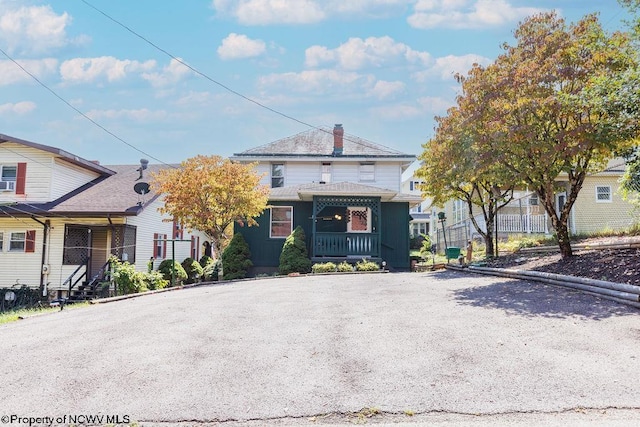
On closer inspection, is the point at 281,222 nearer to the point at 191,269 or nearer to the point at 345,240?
→ the point at 345,240

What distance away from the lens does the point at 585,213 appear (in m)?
22.3

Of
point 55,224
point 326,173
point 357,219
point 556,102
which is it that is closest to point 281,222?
point 357,219

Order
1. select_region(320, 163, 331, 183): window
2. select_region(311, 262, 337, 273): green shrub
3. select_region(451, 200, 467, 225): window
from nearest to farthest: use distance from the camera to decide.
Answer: select_region(311, 262, 337, 273): green shrub
select_region(320, 163, 331, 183): window
select_region(451, 200, 467, 225): window

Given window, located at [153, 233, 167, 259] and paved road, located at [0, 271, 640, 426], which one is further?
window, located at [153, 233, 167, 259]

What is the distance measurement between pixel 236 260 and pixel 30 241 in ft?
28.4

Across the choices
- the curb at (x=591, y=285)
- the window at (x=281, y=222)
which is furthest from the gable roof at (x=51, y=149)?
the curb at (x=591, y=285)

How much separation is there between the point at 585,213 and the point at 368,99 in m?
13.0

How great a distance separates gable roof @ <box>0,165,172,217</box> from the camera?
16.8 metres

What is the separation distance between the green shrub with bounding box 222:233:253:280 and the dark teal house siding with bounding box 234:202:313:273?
101cm

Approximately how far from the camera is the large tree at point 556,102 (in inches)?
355

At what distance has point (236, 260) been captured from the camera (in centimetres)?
1700

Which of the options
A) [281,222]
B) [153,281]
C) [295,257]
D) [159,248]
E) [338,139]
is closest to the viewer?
[153,281]

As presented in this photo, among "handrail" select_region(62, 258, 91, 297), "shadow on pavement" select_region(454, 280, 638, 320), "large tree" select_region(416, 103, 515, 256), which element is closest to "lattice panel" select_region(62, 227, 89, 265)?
"handrail" select_region(62, 258, 91, 297)

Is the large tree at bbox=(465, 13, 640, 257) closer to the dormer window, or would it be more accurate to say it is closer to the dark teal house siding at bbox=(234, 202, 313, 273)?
the dark teal house siding at bbox=(234, 202, 313, 273)
